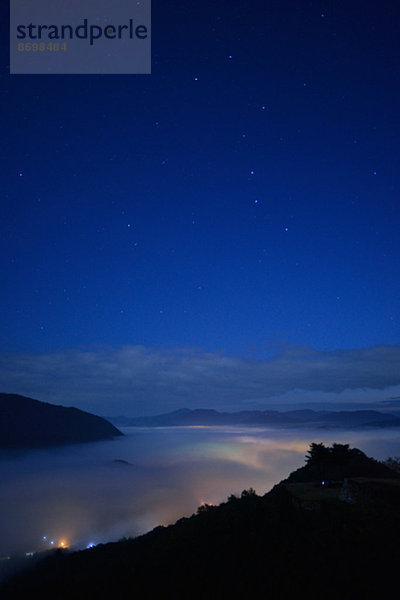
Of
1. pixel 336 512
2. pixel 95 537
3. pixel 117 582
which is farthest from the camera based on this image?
pixel 95 537

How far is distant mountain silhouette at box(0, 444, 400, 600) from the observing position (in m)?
12.0

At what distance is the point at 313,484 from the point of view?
21328 mm

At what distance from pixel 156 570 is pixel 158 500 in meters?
154

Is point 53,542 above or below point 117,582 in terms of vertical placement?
below

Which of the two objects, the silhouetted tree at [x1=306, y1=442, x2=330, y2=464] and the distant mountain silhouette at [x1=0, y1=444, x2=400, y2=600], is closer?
the distant mountain silhouette at [x1=0, y1=444, x2=400, y2=600]

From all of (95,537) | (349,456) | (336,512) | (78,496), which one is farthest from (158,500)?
(336,512)

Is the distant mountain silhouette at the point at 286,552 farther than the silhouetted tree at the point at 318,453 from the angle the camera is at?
No

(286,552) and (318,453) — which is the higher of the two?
(286,552)

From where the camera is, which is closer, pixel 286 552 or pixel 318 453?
pixel 286 552

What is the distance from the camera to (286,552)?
14148mm

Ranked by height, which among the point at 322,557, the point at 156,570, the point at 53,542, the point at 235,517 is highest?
the point at 322,557

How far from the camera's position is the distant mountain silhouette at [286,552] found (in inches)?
472

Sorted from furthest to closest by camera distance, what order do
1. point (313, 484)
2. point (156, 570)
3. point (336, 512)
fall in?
point (313, 484), point (156, 570), point (336, 512)

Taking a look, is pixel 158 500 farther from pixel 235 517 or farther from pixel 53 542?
pixel 235 517
